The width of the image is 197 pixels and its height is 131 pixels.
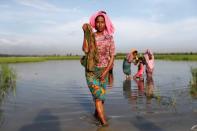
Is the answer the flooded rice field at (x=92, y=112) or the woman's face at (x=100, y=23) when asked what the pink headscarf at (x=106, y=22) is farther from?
the flooded rice field at (x=92, y=112)

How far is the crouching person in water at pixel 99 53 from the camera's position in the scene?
21.4 feet

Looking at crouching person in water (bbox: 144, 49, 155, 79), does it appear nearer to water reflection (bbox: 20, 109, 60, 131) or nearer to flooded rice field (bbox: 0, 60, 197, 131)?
flooded rice field (bbox: 0, 60, 197, 131)

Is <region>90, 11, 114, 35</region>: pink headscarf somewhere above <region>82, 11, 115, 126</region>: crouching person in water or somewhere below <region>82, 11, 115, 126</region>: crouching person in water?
above

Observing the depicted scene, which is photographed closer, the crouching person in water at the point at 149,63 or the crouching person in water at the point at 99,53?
the crouching person in water at the point at 99,53

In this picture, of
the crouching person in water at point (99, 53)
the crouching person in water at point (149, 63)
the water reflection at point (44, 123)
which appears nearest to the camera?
the water reflection at point (44, 123)

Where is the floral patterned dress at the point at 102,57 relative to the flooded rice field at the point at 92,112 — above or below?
above

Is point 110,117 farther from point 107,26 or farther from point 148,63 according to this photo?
point 148,63

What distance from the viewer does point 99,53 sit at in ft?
21.9

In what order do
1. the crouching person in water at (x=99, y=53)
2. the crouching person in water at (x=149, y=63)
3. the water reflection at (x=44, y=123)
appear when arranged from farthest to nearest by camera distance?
the crouching person in water at (x=149, y=63) < the crouching person in water at (x=99, y=53) < the water reflection at (x=44, y=123)

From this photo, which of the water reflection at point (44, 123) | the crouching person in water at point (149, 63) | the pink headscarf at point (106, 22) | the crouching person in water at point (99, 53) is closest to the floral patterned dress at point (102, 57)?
the crouching person in water at point (99, 53)

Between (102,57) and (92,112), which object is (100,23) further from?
(92,112)

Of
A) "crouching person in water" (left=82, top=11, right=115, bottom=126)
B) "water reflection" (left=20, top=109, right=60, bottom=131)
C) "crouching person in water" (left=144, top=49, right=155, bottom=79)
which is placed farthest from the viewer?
"crouching person in water" (left=144, top=49, right=155, bottom=79)

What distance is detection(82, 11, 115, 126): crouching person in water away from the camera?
21.4 ft

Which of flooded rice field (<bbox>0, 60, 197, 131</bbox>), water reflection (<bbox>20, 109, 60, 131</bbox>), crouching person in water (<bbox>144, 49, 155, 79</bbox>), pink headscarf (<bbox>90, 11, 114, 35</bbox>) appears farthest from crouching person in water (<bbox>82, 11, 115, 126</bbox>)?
crouching person in water (<bbox>144, 49, 155, 79</bbox>)
